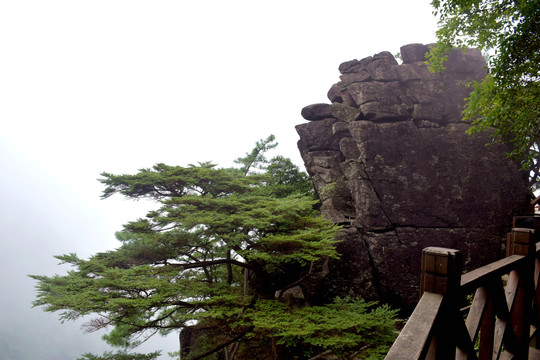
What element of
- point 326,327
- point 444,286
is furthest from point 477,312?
point 326,327

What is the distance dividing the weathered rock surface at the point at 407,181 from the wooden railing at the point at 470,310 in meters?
6.35

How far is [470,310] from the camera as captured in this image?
66.2 inches

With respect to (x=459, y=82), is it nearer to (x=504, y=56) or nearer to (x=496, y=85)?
(x=496, y=85)

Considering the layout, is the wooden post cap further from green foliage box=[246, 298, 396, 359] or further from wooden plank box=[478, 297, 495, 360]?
green foliage box=[246, 298, 396, 359]

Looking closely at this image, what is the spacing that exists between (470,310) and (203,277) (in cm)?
744

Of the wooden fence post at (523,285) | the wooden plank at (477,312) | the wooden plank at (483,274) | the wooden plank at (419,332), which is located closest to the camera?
the wooden plank at (419,332)

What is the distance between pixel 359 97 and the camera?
1110 centimetres

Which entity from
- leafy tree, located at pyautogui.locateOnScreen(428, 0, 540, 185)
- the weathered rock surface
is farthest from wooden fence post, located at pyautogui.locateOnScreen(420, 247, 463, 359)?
the weathered rock surface

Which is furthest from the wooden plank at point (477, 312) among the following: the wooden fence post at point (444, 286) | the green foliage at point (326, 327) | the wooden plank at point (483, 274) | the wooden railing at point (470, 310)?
the green foliage at point (326, 327)

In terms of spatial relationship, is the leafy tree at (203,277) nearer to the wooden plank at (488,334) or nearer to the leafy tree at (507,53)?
the wooden plank at (488,334)

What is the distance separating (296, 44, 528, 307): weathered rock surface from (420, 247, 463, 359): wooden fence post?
25.2ft

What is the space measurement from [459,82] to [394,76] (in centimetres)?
239

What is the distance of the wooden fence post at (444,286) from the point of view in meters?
1.24

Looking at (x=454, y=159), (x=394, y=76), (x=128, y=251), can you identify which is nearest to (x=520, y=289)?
(x=128, y=251)
